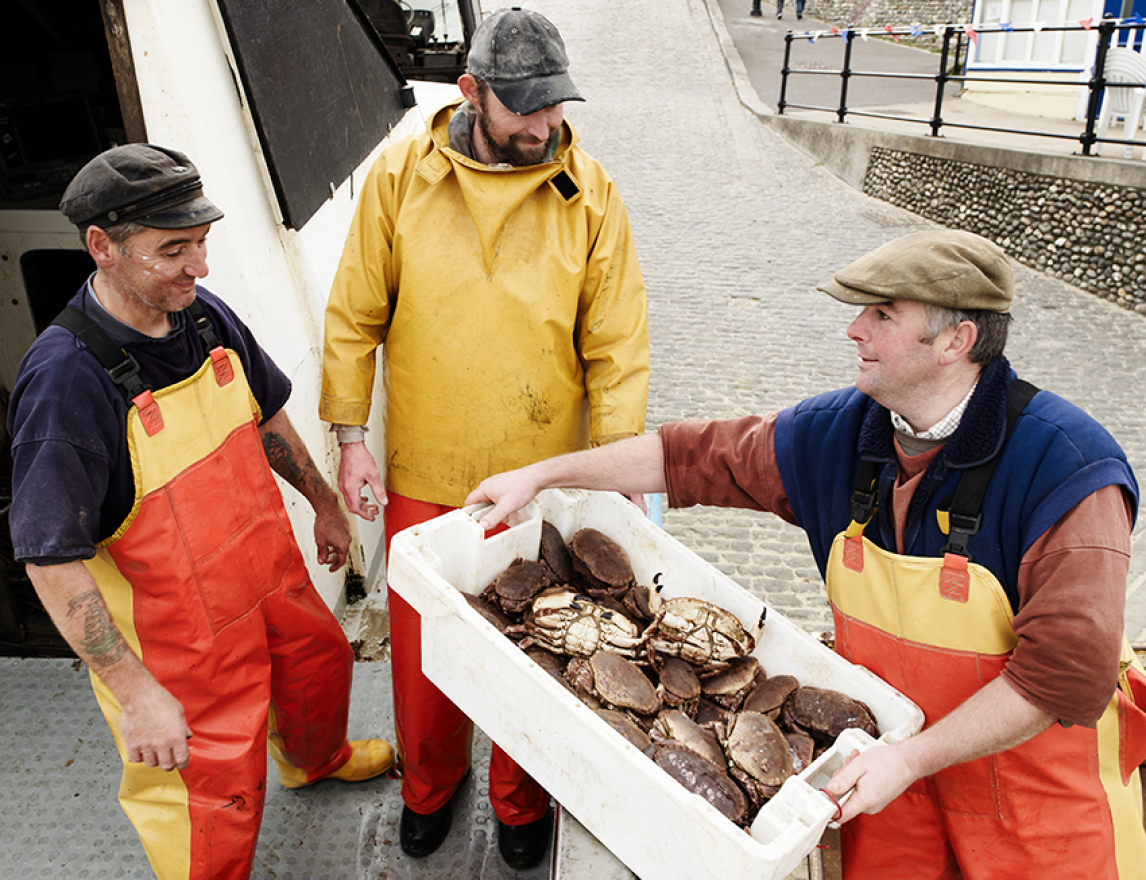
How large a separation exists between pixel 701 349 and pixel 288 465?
4.77 m

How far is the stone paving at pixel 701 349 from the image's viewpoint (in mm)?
2760

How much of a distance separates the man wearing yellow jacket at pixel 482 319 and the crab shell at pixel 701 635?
0.67 meters

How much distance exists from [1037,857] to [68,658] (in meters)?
3.45

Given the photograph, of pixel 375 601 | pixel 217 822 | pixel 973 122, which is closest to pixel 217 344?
pixel 217 822

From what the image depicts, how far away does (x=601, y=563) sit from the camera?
2.22 meters

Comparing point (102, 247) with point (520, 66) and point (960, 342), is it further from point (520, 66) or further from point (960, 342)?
point (960, 342)

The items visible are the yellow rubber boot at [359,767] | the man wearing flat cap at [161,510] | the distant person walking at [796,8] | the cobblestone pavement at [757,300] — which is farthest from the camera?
the distant person walking at [796,8]

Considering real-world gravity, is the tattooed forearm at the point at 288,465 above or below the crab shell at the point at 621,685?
above

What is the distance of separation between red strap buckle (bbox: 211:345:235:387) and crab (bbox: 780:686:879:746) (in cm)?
161

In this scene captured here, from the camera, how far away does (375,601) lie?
3.84m

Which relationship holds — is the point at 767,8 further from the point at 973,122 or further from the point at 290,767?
the point at 290,767

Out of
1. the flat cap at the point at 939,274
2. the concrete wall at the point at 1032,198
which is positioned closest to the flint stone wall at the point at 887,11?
the concrete wall at the point at 1032,198

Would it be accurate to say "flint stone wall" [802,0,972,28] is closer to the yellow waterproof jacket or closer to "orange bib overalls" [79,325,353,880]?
the yellow waterproof jacket

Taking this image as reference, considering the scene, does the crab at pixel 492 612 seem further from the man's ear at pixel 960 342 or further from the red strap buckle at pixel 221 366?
the man's ear at pixel 960 342
